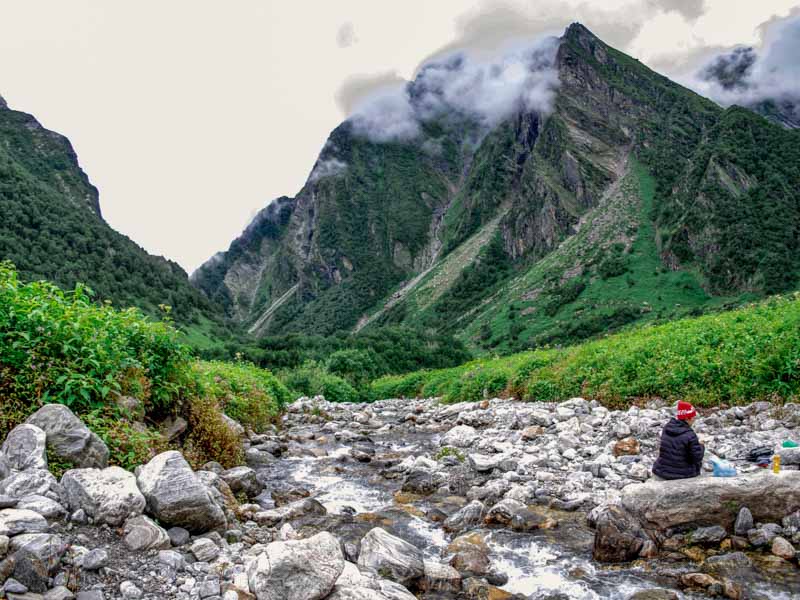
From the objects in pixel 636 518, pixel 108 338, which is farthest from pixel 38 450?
pixel 636 518

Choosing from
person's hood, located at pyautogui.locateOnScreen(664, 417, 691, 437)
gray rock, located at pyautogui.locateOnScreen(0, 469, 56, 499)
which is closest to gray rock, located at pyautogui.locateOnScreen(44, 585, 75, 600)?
gray rock, located at pyautogui.locateOnScreen(0, 469, 56, 499)

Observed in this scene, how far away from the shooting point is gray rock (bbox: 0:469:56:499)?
6.29 meters

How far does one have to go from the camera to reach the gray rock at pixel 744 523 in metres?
7.98

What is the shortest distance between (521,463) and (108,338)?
384 inches

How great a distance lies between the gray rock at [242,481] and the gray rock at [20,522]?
5247mm

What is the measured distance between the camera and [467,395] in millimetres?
28250

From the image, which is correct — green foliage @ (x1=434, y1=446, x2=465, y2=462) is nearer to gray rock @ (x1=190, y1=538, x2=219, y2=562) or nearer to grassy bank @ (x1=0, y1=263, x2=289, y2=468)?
grassy bank @ (x1=0, y1=263, x2=289, y2=468)

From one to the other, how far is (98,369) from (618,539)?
8989mm

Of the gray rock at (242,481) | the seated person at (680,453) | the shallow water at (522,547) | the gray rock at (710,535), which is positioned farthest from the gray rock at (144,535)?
the seated person at (680,453)

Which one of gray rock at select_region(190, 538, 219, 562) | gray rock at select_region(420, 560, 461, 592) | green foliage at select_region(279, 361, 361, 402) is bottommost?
green foliage at select_region(279, 361, 361, 402)

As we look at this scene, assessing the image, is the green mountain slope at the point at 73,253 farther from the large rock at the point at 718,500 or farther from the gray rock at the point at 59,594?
the large rock at the point at 718,500

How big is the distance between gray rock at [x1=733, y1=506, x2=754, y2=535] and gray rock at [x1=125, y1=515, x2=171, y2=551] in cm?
852

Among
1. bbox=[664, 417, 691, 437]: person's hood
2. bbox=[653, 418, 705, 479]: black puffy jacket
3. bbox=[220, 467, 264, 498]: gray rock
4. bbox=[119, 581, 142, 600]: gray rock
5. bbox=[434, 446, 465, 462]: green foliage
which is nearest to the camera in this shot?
bbox=[119, 581, 142, 600]: gray rock

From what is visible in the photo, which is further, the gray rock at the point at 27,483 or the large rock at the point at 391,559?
the large rock at the point at 391,559
